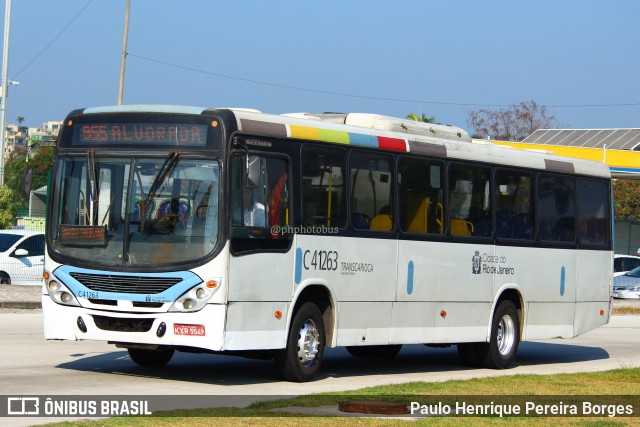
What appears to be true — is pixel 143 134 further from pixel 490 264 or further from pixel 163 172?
pixel 490 264

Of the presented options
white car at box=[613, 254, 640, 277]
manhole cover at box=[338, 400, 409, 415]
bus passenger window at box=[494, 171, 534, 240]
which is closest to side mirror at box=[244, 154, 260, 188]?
manhole cover at box=[338, 400, 409, 415]

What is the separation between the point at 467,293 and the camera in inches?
675

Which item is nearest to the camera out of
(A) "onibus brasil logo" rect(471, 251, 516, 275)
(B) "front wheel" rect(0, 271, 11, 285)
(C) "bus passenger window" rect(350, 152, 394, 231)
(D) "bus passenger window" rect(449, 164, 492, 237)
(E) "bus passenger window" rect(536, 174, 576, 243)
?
(C) "bus passenger window" rect(350, 152, 394, 231)

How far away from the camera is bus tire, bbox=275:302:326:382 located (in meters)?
13.9

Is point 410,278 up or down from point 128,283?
up

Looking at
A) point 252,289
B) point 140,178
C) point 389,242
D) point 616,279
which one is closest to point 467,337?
point 389,242

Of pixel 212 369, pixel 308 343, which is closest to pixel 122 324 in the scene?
pixel 308 343

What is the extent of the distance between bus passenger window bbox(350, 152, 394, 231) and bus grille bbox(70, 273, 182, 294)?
2.92 m

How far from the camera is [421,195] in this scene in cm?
1631

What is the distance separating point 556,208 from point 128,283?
28.0 feet

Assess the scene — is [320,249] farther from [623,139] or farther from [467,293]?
[623,139]

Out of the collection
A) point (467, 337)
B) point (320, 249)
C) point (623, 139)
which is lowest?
point (467, 337)

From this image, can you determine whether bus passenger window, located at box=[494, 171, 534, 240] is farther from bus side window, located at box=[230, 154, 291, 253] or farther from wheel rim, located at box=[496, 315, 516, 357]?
bus side window, located at box=[230, 154, 291, 253]

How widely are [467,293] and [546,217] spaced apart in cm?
256
